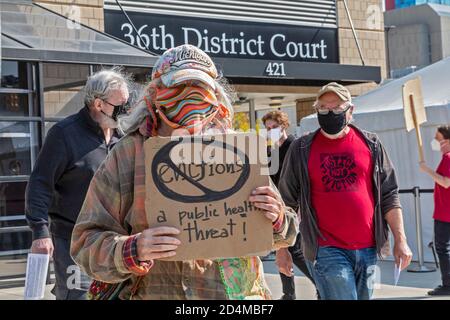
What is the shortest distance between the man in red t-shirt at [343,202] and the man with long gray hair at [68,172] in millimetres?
1296

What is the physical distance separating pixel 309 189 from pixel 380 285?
4.69 meters

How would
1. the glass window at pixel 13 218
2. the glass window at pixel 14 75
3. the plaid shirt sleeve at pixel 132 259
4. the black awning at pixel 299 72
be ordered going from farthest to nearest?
the black awning at pixel 299 72 → the glass window at pixel 14 75 → the glass window at pixel 13 218 → the plaid shirt sleeve at pixel 132 259

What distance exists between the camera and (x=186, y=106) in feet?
9.39

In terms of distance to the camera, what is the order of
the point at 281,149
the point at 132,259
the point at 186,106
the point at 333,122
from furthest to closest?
the point at 281,149 < the point at 333,122 < the point at 186,106 < the point at 132,259

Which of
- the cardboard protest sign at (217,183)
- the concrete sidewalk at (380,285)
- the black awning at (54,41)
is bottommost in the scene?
the concrete sidewalk at (380,285)

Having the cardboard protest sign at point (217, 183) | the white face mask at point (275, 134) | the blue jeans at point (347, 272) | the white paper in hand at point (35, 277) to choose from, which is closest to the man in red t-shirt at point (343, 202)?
the blue jeans at point (347, 272)

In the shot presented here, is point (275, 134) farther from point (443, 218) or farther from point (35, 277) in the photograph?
point (35, 277)

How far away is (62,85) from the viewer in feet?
38.7

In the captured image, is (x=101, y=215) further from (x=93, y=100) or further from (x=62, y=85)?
(x=62, y=85)

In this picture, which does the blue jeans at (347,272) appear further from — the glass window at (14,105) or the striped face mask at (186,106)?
the glass window at (14,105)

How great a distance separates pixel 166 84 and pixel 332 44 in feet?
51.8

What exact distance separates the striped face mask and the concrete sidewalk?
6032 millimetres

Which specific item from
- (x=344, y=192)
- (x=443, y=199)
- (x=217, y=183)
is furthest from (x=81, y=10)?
(x=217, y=183)

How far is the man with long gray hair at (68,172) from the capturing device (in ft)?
16.6
